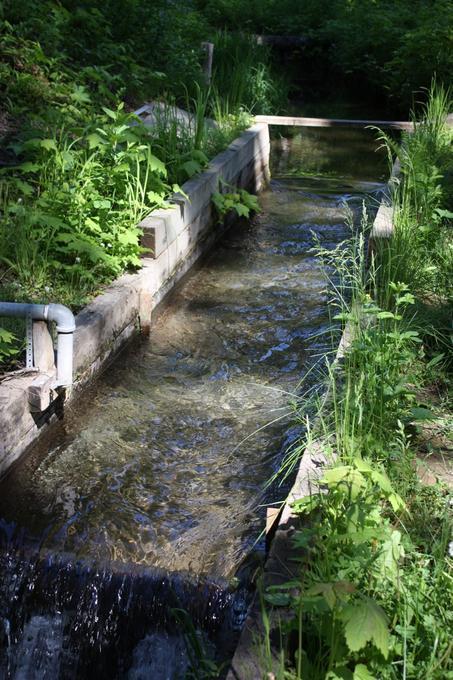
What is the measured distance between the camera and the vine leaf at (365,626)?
2258mm

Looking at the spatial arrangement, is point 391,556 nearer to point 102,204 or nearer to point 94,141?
point 102,204

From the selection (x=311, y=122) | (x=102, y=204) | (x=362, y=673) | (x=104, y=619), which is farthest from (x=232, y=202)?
(x=362, y=673)

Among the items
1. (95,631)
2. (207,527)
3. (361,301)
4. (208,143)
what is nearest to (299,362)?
(361,301)

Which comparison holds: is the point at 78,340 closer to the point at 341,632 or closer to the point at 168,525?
the point at 168,525

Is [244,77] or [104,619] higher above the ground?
[244,77]

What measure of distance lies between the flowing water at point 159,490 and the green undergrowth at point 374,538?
2.08 ft

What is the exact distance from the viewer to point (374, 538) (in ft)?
9.17

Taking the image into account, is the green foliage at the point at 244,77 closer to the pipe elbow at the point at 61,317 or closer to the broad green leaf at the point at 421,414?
the pipe elbow at the point at 61,317

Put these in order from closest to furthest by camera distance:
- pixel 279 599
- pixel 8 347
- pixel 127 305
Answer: pixel 279 599 < pixel 8 347 < pixel 127 305

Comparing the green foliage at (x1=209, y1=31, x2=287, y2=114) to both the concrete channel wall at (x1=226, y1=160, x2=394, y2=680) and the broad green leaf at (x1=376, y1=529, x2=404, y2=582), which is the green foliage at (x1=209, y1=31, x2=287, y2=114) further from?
the broad green leaf at (x1=376, y1=529, x2=404, y2=582)

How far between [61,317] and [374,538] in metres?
1.99

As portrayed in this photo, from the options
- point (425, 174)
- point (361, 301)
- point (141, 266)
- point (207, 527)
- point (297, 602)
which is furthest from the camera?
point (425, 174)

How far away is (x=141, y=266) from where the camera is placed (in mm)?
5855

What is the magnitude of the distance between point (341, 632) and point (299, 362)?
127 inches
